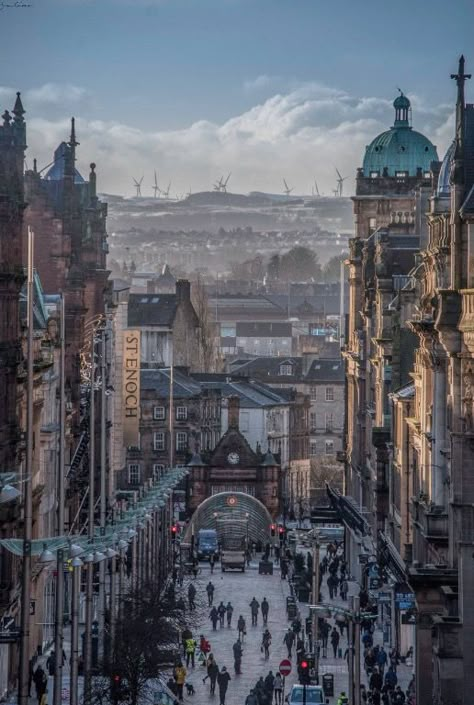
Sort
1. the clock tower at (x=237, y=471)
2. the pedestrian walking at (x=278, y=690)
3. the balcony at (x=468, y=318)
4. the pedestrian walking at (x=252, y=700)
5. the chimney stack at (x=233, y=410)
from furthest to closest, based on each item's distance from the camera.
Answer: the chimney stack at (x=233, y=410), the clock tower at (x=237, y=471), the pedestrian walking at (x=278, y=690), the pedestrian walking at (x=252, y=700), the balcony at (x=468, y=318)

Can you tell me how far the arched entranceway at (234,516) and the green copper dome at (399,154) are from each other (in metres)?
23.2

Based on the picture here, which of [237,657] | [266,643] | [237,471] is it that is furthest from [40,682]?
[237,471]

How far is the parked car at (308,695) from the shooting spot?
7306 cm

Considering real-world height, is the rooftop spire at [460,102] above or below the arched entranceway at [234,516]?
above

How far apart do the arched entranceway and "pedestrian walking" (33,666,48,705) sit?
76.0m

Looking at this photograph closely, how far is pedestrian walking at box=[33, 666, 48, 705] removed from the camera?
6986 centimetres

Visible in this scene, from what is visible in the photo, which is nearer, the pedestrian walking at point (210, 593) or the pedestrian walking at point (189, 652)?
the pedestrian walking at point (189, 652)

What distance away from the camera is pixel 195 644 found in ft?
306

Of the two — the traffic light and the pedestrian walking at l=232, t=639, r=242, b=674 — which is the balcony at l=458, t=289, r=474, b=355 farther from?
the pedestrian walking at l=232, t=639, r=242, b=674

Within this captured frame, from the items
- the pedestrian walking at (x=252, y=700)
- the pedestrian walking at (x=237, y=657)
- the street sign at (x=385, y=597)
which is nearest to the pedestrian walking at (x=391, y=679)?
the pedestrian walking at (x=252, y=700)

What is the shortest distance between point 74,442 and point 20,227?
3074cm

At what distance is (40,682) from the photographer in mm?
70812

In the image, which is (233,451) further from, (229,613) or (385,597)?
(385,597)

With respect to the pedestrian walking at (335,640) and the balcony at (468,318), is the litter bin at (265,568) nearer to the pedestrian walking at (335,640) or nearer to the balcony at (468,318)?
the pedestrian walking at (335,640)
